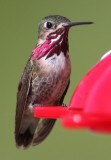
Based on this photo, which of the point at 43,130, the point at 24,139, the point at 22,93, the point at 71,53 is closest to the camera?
the point at 22,93

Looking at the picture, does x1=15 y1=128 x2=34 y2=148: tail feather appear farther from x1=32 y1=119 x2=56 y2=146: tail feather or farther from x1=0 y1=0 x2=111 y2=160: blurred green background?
x1=0 y1=0 x2=111 y2=160: blurred green background

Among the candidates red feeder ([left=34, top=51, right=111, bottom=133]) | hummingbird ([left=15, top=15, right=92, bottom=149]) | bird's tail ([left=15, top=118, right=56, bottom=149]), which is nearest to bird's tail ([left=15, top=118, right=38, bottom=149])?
bird's tail ([left=15, top=118, right=56, bottom=149])

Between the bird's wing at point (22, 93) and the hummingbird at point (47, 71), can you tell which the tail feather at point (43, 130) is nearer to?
the hummingbird at point (47, 71)

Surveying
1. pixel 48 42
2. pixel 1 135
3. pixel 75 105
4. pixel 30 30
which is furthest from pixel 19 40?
pixel 75 105

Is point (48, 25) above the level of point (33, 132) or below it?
above

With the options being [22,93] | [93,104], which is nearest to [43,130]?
[22,93]

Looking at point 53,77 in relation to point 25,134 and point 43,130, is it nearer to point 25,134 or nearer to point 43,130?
point 43,130
